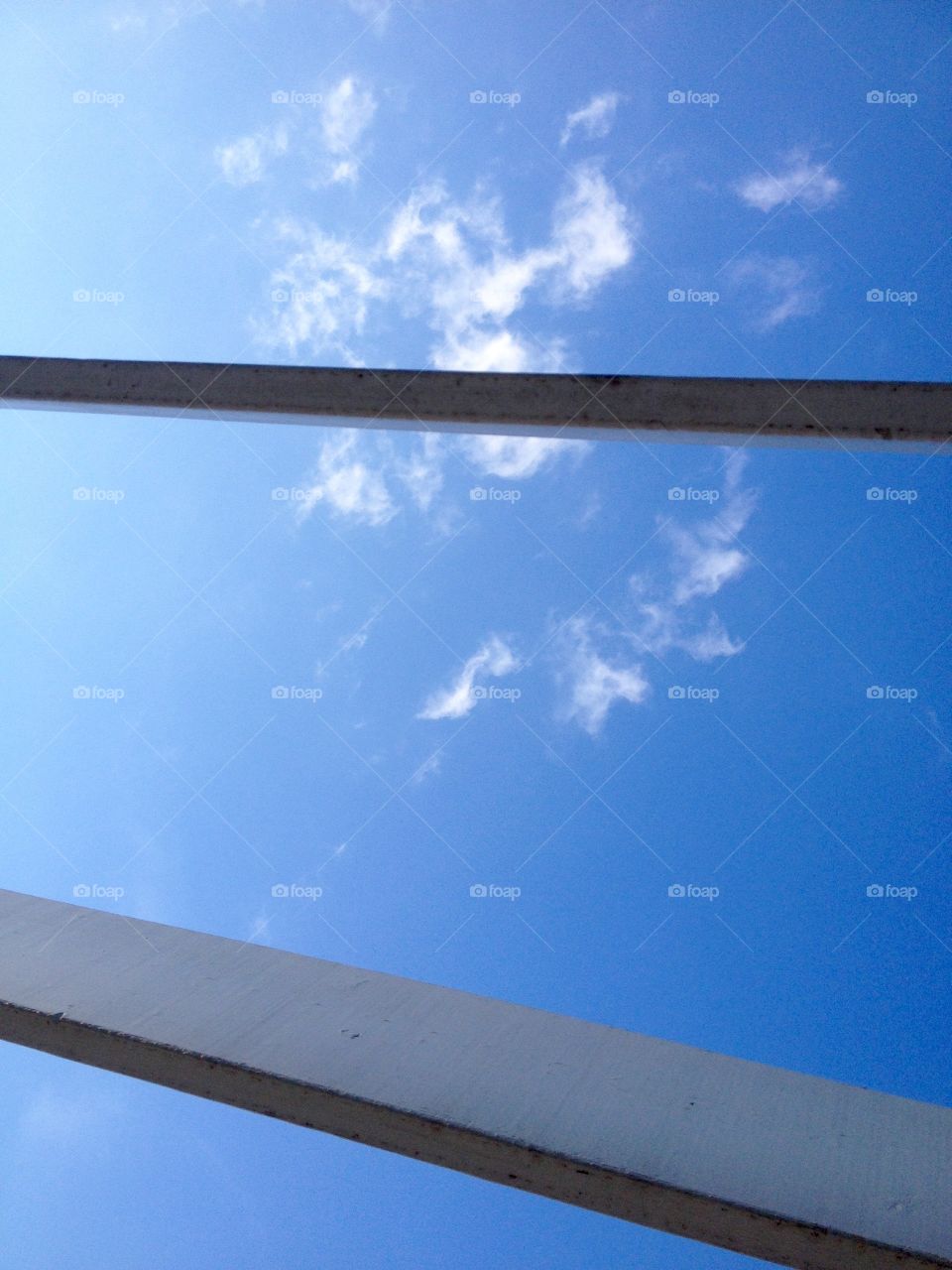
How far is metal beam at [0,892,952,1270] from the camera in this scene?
146 cm

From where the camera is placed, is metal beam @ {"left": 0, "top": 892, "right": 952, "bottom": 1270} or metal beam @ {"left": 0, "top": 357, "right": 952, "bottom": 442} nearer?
metal beam @ {"left": 0, "top": 892, "right": 952, "bottom": 1270}

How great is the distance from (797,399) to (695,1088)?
1.42 m

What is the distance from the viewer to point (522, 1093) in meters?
1.61

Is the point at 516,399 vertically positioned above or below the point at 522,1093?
above

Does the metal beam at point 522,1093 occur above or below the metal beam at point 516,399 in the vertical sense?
below

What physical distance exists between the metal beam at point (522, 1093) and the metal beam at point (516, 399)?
1.25m

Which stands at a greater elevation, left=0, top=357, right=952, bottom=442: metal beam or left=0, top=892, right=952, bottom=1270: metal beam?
left=0, top=357, right=952, bottom=442: metal beam

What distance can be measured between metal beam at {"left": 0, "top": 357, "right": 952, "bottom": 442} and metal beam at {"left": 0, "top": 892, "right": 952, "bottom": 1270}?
1251 mm

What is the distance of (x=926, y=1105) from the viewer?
165cm

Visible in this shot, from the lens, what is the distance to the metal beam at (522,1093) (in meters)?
1.46

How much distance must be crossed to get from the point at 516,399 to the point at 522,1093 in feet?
4.72

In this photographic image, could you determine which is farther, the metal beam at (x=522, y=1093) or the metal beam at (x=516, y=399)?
the metal beam at (x=516, y=399)

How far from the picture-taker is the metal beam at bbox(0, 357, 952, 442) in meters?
2.21

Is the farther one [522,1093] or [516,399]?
[516,399]
